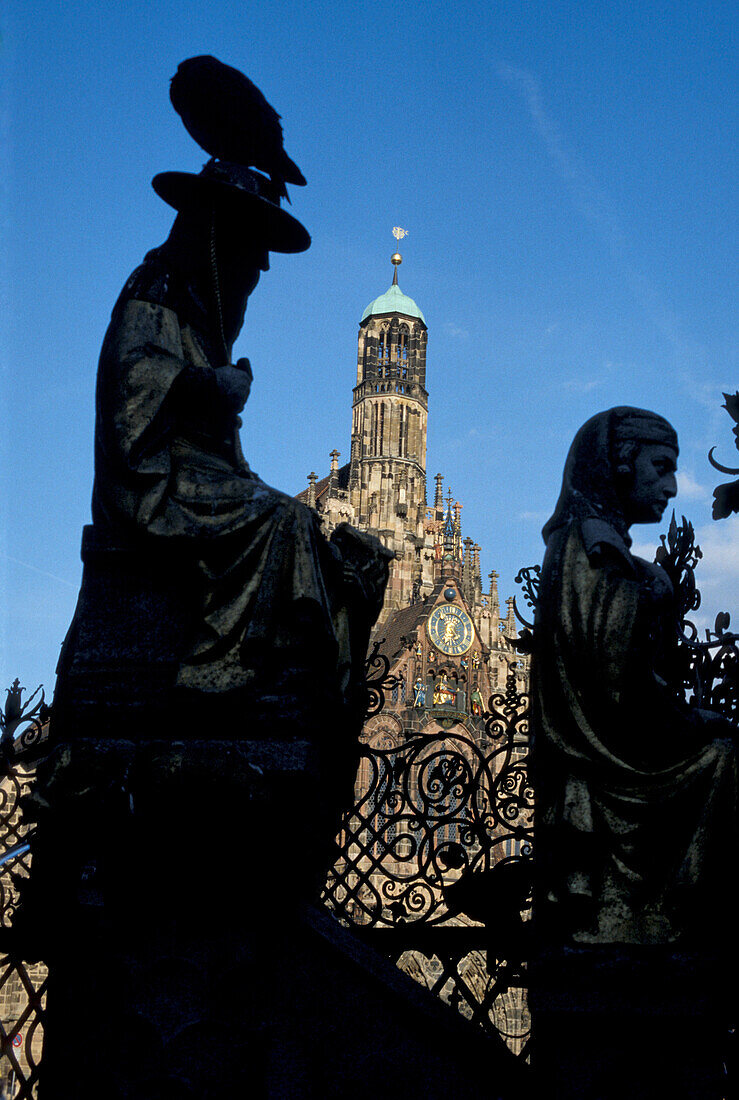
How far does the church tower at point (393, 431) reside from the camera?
180 feet

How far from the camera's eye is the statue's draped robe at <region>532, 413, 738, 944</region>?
4.10m

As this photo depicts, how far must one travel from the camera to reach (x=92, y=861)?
14.4 ft

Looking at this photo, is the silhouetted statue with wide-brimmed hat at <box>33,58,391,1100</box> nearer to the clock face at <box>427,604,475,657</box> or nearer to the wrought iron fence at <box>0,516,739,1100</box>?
the wrought iron fence at <box>0,516,739,1100</box>

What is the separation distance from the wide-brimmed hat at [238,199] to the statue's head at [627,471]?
157 centimetres

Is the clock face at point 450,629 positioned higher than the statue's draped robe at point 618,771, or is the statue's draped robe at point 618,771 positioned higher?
the clock face at point 450,629

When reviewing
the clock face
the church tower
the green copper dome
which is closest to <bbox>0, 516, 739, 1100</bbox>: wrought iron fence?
the clock face

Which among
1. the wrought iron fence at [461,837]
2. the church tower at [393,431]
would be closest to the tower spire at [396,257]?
the church tower at [393,431]

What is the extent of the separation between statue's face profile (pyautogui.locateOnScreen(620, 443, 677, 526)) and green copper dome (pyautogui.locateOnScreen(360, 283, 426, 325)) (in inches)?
2214

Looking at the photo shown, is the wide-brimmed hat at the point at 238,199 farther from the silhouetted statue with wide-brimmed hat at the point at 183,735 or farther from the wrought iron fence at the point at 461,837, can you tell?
the wrought iron fence at the point at 461,837

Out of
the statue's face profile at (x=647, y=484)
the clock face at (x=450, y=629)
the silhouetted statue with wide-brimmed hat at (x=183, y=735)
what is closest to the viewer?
the silhouetted statue with wide-brimmed hat at (x=183, y=735)

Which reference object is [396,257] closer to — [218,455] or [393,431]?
[393,431]

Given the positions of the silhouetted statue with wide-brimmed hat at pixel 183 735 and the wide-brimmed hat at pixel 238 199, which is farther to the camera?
the wide-brimmed hat at pixel 238 199

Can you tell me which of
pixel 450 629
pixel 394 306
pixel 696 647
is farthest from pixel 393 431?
pixel 696 647

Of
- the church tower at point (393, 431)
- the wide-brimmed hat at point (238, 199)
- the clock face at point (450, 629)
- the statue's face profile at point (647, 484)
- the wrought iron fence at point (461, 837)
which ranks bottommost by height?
the wrought iron fence at point (461, 837)
